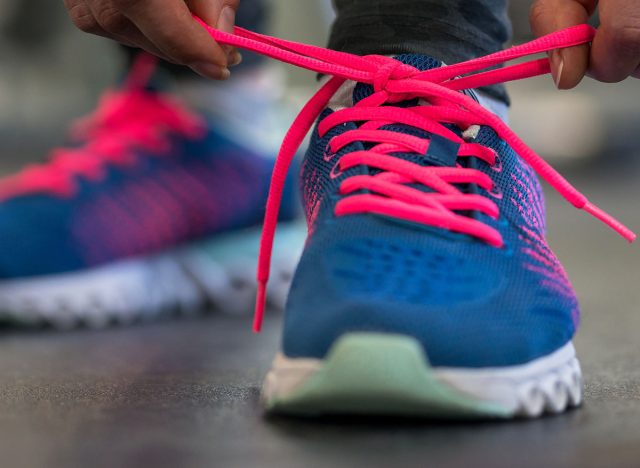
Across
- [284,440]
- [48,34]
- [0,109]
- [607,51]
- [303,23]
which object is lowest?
[0,109]

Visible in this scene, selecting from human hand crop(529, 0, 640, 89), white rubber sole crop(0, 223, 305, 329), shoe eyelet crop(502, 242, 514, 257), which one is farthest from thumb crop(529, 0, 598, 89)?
white rubber sole crop(0, 223, 305, 329)

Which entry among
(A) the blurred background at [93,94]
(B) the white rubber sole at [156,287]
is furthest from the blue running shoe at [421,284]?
(A) the blurred background at [93,94]

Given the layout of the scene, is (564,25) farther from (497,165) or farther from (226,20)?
(226,20)

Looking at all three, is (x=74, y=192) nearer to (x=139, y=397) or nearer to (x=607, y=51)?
(x=139, y=397)

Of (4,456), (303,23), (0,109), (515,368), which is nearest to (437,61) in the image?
(515,368)

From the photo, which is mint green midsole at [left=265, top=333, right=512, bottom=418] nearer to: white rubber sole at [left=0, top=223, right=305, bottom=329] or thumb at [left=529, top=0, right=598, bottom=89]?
thumb at [left=529, top=0, right=598, bottom=89]

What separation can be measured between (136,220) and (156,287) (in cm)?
9

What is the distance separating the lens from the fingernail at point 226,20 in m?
0.63

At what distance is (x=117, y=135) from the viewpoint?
1.24 metres

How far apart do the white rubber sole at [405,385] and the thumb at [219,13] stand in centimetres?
23

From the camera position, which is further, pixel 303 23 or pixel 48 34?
pixel 48 34

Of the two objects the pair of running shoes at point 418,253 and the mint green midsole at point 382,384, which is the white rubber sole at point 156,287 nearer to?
the pair of running shoes at point 418,253

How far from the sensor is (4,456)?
1.58ft

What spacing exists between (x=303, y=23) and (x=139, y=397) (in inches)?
115
